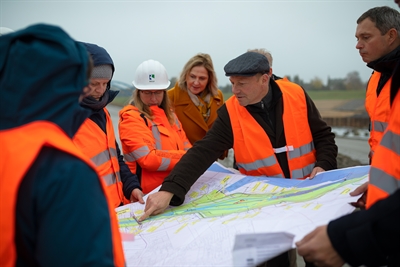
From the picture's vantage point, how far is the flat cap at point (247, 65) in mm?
3002

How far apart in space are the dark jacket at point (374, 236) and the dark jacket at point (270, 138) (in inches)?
59.5

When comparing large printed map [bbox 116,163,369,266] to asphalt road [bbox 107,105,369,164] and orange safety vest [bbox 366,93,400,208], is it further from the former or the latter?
asphalt road [bbox 107,105,369,164]

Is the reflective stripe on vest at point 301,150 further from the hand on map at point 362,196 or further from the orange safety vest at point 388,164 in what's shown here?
the orange safety vest at point 388,164

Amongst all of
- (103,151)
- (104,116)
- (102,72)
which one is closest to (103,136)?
(103,151)

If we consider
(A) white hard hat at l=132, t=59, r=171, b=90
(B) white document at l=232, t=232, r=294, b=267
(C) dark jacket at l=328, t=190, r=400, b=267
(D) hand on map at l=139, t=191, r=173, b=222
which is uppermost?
(A) white hard hat at l=132, t=59, r=171, b=90

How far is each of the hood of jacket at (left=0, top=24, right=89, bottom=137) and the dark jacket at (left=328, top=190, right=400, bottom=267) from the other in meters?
1.19

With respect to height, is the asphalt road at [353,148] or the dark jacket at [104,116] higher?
the dark jacket at [104,116]

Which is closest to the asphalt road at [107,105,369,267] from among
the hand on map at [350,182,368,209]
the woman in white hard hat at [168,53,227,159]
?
the woman in white hard hat at [168,53,227,159]

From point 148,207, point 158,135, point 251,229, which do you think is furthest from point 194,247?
point 158,135

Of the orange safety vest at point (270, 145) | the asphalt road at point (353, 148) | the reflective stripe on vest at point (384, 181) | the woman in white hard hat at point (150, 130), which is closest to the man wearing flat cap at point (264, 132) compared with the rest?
the orange safety vest at point (270, 145)

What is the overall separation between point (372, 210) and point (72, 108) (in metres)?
1.22

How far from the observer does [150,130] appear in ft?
12.0

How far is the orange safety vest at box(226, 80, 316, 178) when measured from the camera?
3.06 m

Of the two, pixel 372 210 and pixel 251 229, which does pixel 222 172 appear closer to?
pixel 251 229
